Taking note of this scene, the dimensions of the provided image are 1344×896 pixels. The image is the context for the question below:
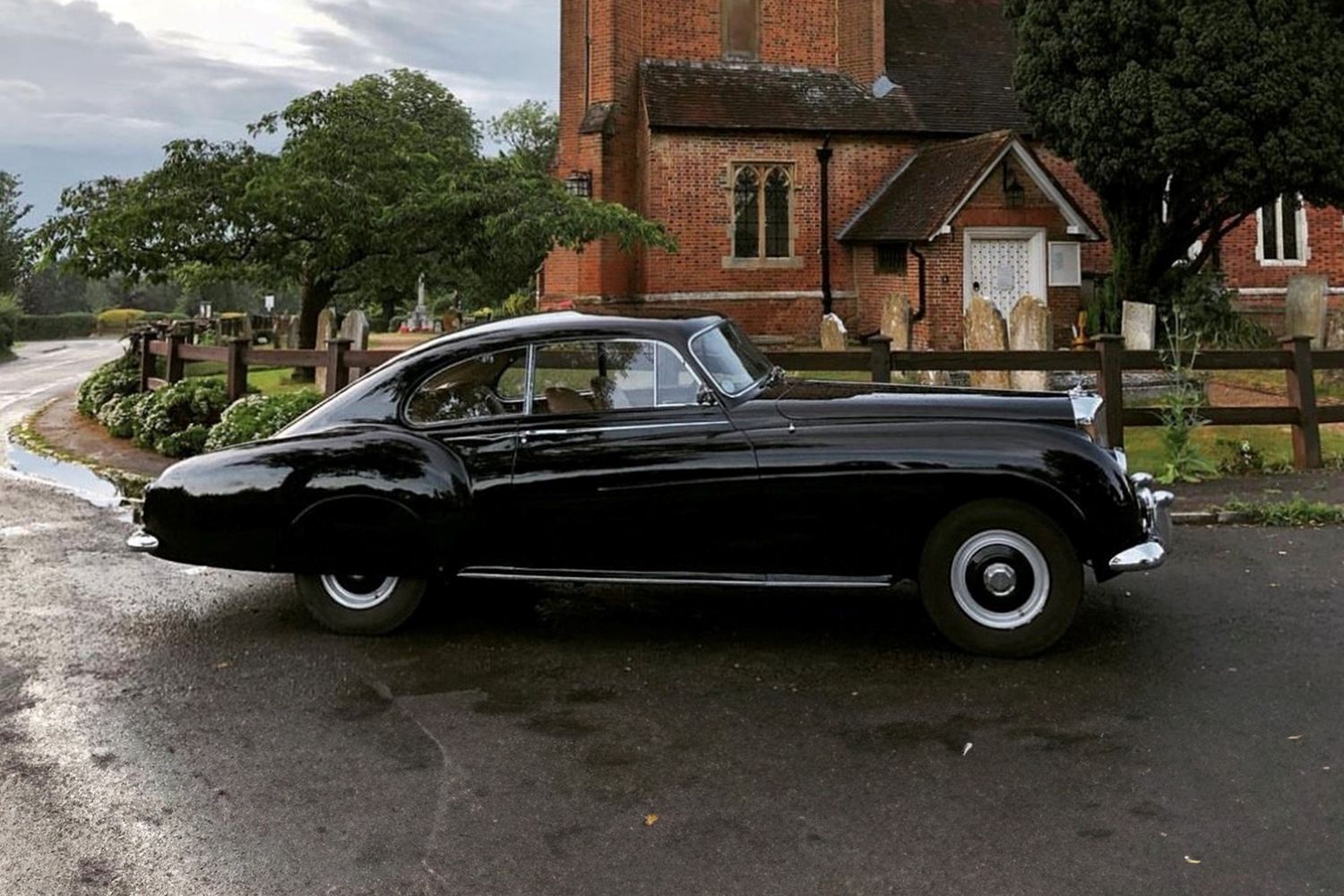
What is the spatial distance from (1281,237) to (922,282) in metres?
10.3

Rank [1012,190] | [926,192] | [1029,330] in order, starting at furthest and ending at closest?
1. [926,192]
2. [1012,190]
3. [1029,330]

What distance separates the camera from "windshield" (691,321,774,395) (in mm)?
5387

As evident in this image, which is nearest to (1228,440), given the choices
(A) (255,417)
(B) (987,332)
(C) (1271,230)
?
(B) (987,332)

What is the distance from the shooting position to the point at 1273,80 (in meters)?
17.4

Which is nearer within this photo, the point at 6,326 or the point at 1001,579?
the point at 1001,579

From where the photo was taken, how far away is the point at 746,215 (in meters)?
25.5

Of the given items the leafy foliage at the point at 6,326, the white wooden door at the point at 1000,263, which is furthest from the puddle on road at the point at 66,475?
the leafy foliage at the point at 6,326

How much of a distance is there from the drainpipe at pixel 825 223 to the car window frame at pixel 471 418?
66.4 ft

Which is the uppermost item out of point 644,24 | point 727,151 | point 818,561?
point 644,24

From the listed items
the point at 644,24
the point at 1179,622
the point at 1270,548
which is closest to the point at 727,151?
the point at 644,24

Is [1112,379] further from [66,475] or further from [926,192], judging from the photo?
[926,192]

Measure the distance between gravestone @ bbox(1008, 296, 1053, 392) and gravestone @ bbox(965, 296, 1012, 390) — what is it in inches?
4.4

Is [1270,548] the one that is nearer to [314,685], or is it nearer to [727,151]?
[314,685]

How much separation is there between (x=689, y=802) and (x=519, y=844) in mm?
601
